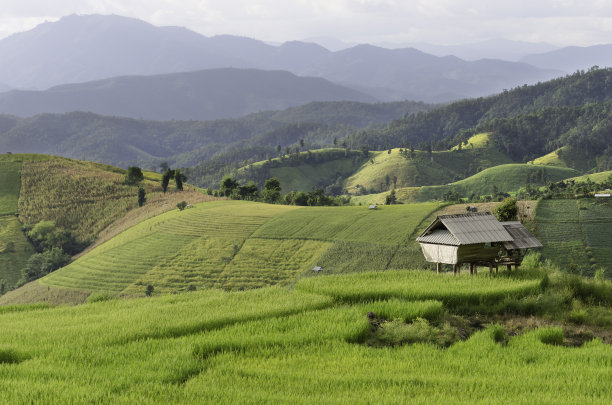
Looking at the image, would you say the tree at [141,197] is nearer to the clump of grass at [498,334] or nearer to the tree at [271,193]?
the tree at [271,193]

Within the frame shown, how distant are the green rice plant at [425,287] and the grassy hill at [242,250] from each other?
54750mm

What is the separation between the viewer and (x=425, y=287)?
81.3 ft

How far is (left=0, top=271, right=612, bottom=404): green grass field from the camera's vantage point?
13.2 metres

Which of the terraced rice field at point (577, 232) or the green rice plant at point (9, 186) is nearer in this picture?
the terraced rice field at point (577, 232)

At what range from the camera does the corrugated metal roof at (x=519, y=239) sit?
28.5 metres

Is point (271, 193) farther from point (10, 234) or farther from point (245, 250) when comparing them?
point (10, 234)

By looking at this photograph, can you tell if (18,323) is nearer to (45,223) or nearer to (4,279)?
(4,279)

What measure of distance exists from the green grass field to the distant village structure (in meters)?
2.99

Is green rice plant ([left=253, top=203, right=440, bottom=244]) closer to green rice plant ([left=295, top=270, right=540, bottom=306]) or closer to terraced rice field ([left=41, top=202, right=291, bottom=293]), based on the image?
terraced rice field ([left=41, top=202, right=291, bottom=293])

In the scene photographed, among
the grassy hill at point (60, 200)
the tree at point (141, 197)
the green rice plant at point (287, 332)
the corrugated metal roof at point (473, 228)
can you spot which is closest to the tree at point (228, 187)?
the grassy hill at point (60, 200)

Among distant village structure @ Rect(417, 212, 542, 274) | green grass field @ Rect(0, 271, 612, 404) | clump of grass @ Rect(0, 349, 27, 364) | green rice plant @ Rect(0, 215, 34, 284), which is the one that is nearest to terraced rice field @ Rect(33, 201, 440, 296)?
green rice plant @ Rect(0, 215, 34, 284)

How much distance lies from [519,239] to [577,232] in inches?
2655

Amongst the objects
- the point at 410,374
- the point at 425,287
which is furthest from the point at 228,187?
the point at 410,374

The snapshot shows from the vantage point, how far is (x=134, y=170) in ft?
533
